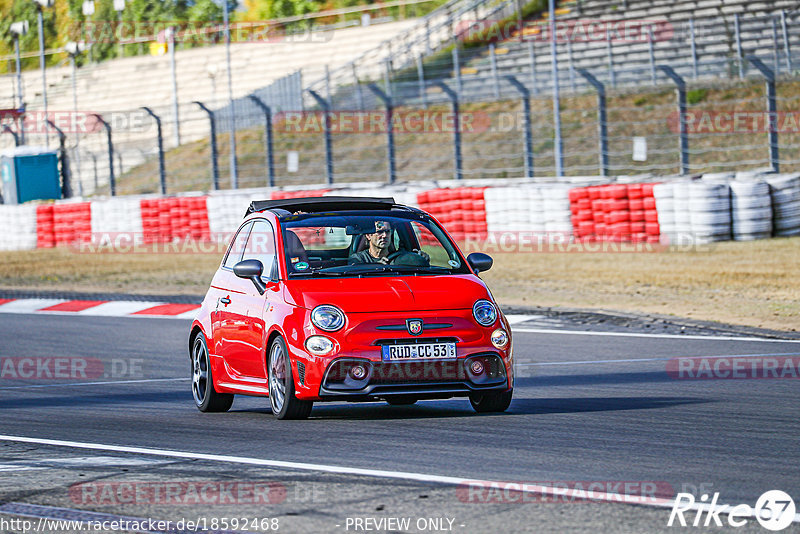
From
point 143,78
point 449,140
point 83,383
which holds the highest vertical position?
point 143,78

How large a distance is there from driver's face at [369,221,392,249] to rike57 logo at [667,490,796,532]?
386 cm

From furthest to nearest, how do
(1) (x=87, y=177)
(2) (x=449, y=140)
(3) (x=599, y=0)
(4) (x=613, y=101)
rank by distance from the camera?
(1) (x=87, y=177)
(3) (x=599, y=0)
(2) (x=449, y=140)
(4) (x=613, y=101)

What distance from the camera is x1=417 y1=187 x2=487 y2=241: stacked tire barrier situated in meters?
25.3

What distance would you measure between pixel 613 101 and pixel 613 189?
46.6ft

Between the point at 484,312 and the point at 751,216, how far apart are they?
48.4ft

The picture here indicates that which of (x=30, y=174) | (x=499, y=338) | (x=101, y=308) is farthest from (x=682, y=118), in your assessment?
(x=30, y=174)

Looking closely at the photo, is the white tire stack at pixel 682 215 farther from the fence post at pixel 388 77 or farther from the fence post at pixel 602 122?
the fence post at pixel 388 77

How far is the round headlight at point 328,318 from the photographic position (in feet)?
27.5

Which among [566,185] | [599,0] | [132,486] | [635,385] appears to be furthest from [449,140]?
[132,486]

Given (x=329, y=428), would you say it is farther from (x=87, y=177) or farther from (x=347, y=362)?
(x=87, y=177)

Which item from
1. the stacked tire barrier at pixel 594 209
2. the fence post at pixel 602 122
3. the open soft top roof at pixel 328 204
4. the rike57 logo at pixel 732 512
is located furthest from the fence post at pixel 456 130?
the rike57 logo at pixel 732 512


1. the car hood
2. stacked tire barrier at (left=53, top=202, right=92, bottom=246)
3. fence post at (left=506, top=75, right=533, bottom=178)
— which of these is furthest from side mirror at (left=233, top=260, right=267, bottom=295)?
stacked tire barrier at (left=53, top=202, right=92, bottom=246)

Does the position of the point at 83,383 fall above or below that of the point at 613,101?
below

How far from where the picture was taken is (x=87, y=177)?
50.8 m
